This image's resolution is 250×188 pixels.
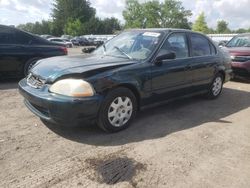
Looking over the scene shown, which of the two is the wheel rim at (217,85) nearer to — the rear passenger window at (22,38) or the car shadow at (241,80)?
the car shadow at (241,80)

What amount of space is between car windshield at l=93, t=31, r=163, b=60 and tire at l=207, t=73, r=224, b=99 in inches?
87.3

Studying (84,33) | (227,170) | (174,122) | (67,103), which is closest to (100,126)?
(67,103)

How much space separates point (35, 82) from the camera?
455 centimetres

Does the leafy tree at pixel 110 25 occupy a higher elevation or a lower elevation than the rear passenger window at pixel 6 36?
lower

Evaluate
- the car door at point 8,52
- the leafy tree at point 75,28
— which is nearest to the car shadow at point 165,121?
the car door at point 8,52

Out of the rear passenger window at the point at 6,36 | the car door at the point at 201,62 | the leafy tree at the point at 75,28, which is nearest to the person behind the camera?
the car door at the point at 201,62

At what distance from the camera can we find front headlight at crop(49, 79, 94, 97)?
399cm

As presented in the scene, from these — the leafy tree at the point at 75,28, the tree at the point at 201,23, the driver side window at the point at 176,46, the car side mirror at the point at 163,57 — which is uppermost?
the driver side window at the point at 176,46

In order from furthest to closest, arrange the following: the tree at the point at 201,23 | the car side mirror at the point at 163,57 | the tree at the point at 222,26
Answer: the tree at the point at 222,26, the tree at the point at 201,23, the car side mirror at the point at 163,57

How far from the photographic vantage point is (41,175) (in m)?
3.29

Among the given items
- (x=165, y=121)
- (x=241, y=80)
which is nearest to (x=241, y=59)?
(x=241, y=80)

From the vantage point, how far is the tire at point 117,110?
14.1 feet

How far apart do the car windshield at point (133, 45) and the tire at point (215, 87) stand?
2.22m

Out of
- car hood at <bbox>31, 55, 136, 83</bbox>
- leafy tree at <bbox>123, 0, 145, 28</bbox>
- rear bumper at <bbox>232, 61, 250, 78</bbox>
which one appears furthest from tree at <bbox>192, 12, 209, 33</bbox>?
car hood at <bbox>31, 55, 136, 83</bbox>
